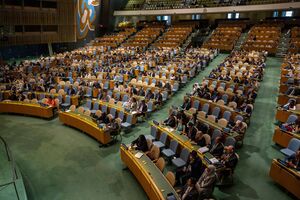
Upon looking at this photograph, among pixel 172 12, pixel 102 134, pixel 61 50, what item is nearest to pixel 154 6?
pixel 172 12

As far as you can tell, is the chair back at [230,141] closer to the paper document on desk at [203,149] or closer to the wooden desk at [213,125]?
the wooden desk at [213,125]

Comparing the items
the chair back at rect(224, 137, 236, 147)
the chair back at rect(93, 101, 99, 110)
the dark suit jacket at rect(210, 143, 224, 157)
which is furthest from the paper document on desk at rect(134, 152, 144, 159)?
the chair back at rect(93, 101, 99, 110)

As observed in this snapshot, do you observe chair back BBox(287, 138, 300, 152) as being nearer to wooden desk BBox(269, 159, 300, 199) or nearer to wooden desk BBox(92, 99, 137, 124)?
wooden desk BBox(269, 159, 300, 199)

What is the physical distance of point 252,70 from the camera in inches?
603

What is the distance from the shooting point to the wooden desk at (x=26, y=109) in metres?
11.5

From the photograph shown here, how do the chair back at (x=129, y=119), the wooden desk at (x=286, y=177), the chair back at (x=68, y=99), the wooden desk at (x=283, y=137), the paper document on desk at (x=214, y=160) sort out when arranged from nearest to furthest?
1. the wooden desk at (x=286, y=177)
2. the paper document on desk at (x=214, y=160)
3. the wooden desk at (x=283, y=137)
4. the chair back at (x=129, y=119)
5. the chair back at (x=68, y=99)

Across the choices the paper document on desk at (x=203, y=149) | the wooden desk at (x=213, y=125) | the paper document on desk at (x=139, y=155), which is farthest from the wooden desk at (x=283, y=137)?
the paper document on desk at (x=139, y=155)

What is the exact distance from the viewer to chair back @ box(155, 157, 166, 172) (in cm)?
644

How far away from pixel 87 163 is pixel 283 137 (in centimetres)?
629

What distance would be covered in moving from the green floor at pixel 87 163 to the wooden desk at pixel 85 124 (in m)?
0.26

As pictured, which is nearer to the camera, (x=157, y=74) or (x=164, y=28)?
(x=157, y=74)

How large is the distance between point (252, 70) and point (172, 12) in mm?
18791

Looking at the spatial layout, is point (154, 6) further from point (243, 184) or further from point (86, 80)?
point (243, 184)

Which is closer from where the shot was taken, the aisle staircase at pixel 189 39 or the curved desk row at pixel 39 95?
the curved desk row at pixel 39 95
